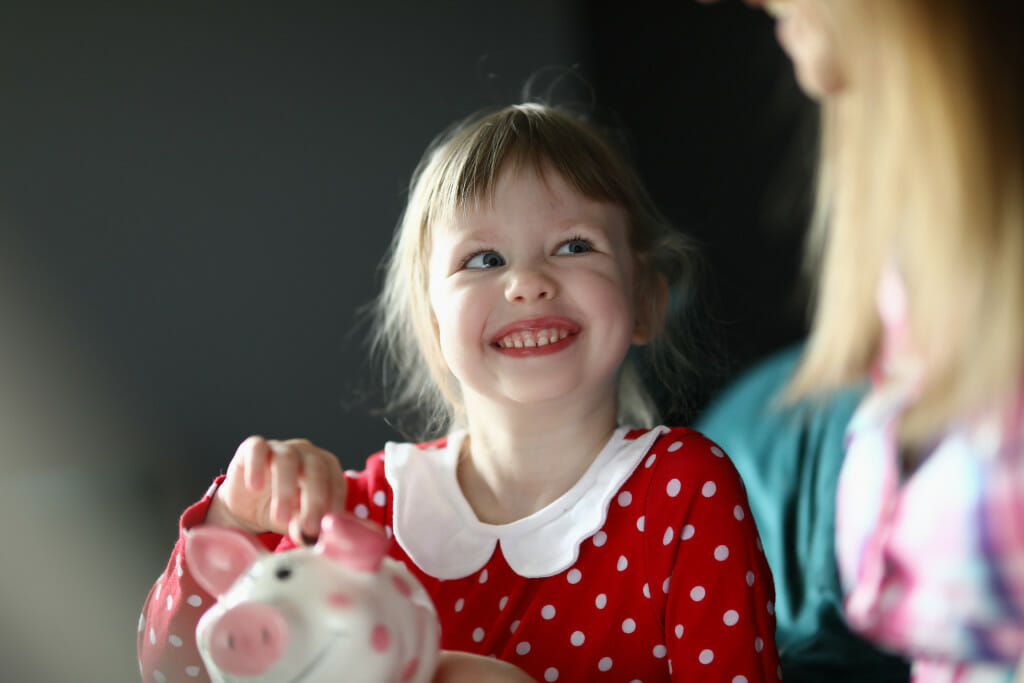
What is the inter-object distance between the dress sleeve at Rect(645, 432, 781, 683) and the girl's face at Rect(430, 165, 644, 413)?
A: 0.12 meters

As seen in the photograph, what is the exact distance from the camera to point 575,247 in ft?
2.90

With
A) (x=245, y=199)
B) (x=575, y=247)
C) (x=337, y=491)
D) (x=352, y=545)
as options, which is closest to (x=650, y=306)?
(x=575, y=247)

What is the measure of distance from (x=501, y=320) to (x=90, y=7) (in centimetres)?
113

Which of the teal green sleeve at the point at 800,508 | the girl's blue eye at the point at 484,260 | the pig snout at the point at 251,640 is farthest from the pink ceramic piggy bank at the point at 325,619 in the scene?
the teal green sleeve at the point at 800,508

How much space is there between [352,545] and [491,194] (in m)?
0.42

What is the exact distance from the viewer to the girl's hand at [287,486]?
0.67m

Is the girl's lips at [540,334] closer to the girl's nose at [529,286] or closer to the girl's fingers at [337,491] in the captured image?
the girl's nose at [529,286]

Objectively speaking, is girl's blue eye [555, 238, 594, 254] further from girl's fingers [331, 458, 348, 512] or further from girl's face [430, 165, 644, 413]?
girl's fingers [331, 458, 348, 512]

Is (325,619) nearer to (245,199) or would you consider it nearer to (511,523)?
(511,523)

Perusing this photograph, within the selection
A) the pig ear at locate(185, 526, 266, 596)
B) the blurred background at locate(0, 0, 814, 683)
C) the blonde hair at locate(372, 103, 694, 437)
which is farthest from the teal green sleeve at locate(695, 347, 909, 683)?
the pig ear at locate(185, 526, 266, 596)

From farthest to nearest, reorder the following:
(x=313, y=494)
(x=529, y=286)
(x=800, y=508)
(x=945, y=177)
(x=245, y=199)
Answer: (x=245, y=199) < (x=800, y=508) < (x=529, y=286) < (x=313, y=494) < (x=945, y=177)

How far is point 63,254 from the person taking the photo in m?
1.58

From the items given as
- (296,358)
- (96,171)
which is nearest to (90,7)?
(96,171)

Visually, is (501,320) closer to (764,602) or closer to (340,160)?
(764,602)
